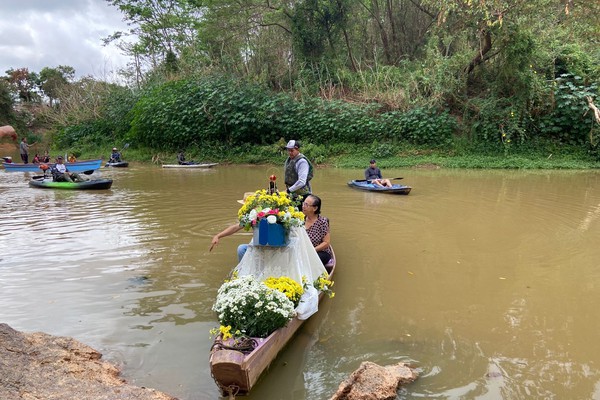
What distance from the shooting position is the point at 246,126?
2114 cm

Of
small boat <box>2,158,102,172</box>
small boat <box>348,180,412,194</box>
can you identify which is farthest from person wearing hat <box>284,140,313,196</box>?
small boat <box>2,158,102,172</box>

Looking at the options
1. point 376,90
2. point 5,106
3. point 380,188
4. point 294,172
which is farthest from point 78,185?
point 5,106

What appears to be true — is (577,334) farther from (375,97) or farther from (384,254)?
(375,97)

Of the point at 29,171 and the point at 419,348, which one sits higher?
the point at 29,171

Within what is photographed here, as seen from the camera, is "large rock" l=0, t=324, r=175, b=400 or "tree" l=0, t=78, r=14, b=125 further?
"tree" l=0, t=78, r=14, b=125

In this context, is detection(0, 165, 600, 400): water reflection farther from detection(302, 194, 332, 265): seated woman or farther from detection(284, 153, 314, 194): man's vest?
detection(284, 153, 314, 194): man's vest

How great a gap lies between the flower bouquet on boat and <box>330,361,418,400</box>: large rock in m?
0.69

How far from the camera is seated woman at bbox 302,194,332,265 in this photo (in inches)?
221

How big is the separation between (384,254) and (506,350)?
9.89 ft

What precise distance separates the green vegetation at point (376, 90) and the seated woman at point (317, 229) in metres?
11.9

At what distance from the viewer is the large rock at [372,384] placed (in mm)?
3109

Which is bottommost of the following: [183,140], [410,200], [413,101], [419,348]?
[419,348]

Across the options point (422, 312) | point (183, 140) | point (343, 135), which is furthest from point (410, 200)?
point (183, 140)

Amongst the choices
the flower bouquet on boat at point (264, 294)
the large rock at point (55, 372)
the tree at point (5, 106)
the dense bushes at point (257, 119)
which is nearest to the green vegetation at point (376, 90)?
the dense bushes at point (257, 119)
